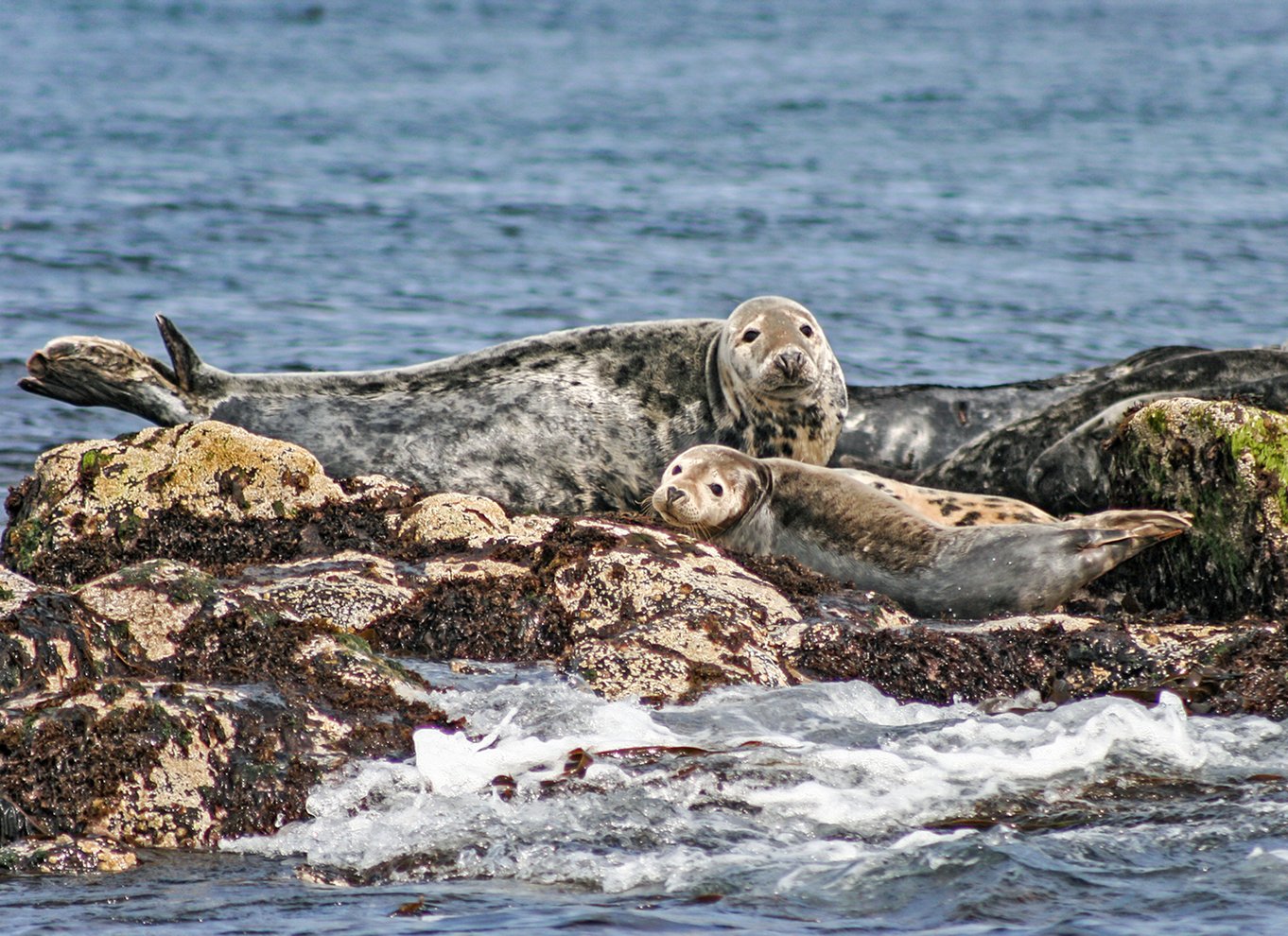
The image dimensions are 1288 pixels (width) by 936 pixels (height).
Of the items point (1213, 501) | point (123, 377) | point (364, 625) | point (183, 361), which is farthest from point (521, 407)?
point (1213, 501)

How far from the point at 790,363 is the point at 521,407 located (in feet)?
4.15

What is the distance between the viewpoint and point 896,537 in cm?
600

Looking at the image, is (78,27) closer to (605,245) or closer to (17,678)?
(605,245)

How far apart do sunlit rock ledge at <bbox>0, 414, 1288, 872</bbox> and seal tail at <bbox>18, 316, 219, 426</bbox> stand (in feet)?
3.14

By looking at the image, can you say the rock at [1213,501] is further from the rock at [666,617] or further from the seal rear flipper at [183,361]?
the seal rear flipper at [183,361]

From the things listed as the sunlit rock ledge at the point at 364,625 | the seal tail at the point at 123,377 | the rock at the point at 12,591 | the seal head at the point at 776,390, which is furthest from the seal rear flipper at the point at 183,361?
the rock at the point at 12,591

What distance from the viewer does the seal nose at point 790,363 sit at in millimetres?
7316

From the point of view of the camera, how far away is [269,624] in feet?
15.9

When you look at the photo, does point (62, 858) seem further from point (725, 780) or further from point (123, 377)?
point (123, 377)

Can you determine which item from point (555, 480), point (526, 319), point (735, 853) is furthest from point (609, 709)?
point (526, 319)

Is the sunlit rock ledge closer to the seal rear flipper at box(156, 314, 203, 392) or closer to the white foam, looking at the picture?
the white foam

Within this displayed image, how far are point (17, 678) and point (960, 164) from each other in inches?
781

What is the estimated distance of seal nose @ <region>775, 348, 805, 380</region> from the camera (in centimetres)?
732

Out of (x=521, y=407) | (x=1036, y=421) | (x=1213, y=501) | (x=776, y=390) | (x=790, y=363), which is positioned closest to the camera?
(x=1213, y=501)
